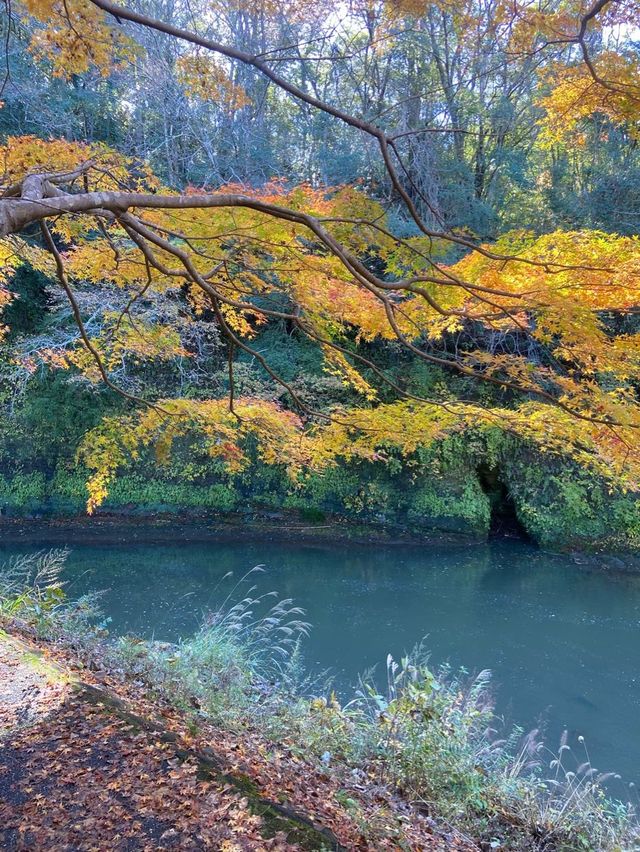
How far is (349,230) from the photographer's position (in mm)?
2570

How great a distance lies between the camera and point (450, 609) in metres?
6.89

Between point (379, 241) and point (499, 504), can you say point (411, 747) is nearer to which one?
point (379, 241)

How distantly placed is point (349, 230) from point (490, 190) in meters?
10.4

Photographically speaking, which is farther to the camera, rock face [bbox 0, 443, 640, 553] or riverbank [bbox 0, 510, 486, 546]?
rock face [bbox 0, 443, 640, 553]

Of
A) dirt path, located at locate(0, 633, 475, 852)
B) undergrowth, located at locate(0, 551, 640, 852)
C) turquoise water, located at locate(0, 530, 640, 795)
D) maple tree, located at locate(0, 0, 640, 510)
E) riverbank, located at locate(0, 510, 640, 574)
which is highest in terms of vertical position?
maple tree, located at locate(0, 0, 640, 510)

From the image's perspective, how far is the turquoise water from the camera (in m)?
5.05

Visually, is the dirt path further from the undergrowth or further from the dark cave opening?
the dark cave opening

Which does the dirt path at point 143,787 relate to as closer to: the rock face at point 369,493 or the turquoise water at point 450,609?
the turquoise water at point 450,609

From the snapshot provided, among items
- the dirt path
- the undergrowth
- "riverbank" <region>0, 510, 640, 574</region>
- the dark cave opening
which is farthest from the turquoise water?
the dirt path

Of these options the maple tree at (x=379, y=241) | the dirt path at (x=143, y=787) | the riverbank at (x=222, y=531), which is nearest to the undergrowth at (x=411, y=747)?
the dirt path at (x=143, y=787)

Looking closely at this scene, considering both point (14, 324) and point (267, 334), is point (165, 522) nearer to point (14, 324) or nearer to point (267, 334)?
point (267, 334)

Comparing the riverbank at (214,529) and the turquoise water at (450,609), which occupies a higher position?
the riverbank at (214,529)

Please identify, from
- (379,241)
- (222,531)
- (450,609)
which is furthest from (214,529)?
(379,241)

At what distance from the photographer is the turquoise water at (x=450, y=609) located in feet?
16.6
